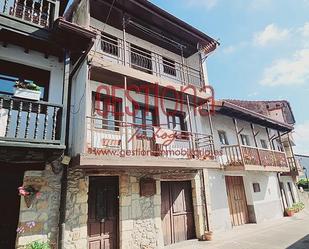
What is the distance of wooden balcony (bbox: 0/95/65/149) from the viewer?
4789 mm

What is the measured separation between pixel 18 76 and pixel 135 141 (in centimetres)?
413

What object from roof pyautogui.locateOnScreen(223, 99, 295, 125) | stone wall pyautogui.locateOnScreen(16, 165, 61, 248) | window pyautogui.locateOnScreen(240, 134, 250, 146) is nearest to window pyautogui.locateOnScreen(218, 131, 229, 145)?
window pyautogui.locateOnScreen(240, 134, 250, 146)

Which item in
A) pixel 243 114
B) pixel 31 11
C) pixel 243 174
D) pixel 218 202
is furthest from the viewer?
pixel 243 114

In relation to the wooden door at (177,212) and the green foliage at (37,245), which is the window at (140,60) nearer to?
the wooden door at (177,212)

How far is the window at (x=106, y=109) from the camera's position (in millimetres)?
7496

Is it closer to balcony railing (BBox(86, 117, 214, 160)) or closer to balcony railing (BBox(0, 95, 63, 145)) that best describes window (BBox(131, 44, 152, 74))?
balcony railing (BBox(86, 117, 214, 160))

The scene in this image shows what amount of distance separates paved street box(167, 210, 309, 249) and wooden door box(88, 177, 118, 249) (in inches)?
89.7

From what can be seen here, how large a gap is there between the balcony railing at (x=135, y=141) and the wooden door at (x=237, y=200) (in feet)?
10.6

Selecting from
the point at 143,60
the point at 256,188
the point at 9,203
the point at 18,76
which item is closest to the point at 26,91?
the point at 18,76

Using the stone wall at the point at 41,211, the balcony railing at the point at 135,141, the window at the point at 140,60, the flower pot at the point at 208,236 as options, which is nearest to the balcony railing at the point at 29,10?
the balcony railing at the point at 135,141

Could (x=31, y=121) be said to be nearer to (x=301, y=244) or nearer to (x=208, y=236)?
(x=208, y=236)

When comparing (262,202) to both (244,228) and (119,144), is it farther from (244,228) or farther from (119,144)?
(119,144)

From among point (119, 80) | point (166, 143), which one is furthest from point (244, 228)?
point (119, 80)

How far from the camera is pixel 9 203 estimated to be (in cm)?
565
